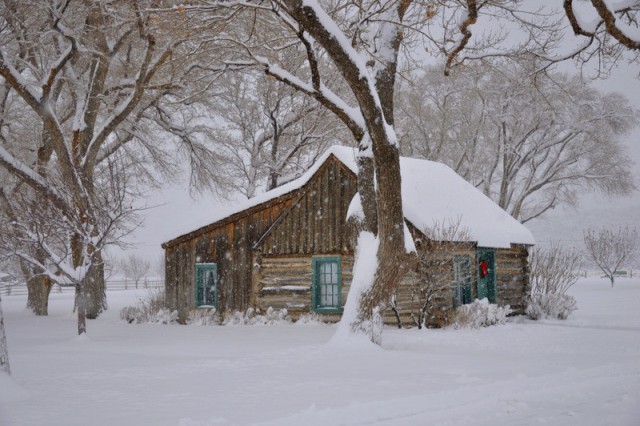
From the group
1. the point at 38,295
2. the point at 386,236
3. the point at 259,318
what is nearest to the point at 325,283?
the point at 259,318

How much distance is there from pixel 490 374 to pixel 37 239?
31.1 feet

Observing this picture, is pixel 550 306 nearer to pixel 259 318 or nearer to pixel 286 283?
pixel 286 283

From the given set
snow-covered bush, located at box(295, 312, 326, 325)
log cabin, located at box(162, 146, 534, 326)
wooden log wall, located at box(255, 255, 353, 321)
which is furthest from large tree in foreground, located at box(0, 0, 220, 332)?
snow-covered bush, located at box(295, 312, 326, 325)

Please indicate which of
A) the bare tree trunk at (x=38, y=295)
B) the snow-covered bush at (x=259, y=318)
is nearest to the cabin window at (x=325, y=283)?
the snow-covered bush at (x=259, y=318)

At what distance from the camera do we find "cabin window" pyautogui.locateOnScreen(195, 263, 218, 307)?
20078 mm

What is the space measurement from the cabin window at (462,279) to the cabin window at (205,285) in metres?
7.79

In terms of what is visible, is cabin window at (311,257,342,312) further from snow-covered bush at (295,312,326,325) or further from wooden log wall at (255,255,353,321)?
snow-covered bush at (295,312,326,325)

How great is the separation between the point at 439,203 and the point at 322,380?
460 inches

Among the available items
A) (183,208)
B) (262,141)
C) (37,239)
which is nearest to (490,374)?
(37,239)

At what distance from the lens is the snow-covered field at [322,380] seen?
662 cm

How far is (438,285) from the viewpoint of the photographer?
17.0m

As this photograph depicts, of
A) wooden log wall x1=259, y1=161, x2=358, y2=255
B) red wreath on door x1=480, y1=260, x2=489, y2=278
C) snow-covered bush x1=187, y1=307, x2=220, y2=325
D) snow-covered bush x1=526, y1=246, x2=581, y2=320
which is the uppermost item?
wooden log wall x1=259, y1=161, x2=358, y2=255

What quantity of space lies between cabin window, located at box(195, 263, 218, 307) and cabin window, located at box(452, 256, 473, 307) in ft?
25.6

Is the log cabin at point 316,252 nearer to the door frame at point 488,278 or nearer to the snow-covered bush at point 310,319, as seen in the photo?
the door frame at point 488,278
